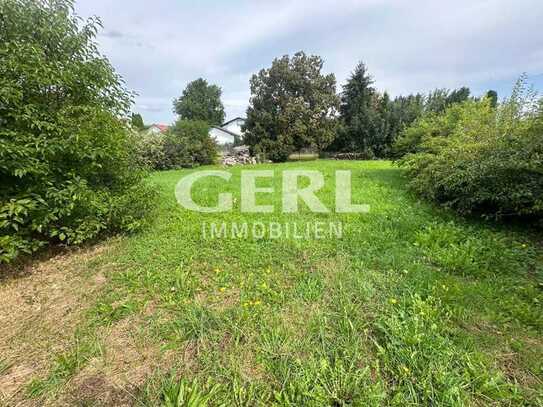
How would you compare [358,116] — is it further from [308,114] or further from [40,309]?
[40,309]

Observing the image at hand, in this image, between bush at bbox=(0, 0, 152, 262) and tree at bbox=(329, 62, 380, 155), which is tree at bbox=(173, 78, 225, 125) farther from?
bush at bbox=(0, 0, 152, 262)

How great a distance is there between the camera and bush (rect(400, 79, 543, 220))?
349 cm

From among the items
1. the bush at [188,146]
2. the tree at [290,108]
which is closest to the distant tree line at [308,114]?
the tree at [290,108]

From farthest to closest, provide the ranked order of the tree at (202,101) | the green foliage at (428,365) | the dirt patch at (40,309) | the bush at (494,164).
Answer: the tree at (202,101) → the bush at (494,164) → the dirt patch at (40,309) → the green foliage at (428,365)

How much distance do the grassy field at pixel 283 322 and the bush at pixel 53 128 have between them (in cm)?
65

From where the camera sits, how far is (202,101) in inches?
1772

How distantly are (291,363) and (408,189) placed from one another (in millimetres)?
5694

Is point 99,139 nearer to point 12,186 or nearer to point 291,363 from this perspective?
point 12,186

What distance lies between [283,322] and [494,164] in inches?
150

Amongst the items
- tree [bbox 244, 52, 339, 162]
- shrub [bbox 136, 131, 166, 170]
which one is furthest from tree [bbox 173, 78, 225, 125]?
shrub [bbox 136, 131, 166, 170]

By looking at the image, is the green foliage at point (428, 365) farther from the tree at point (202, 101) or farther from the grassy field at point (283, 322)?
the tree at point (202, 101)

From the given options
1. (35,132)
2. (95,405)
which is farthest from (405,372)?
(35,132)

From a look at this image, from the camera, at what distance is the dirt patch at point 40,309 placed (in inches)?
72.2

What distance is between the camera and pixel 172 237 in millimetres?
3850
